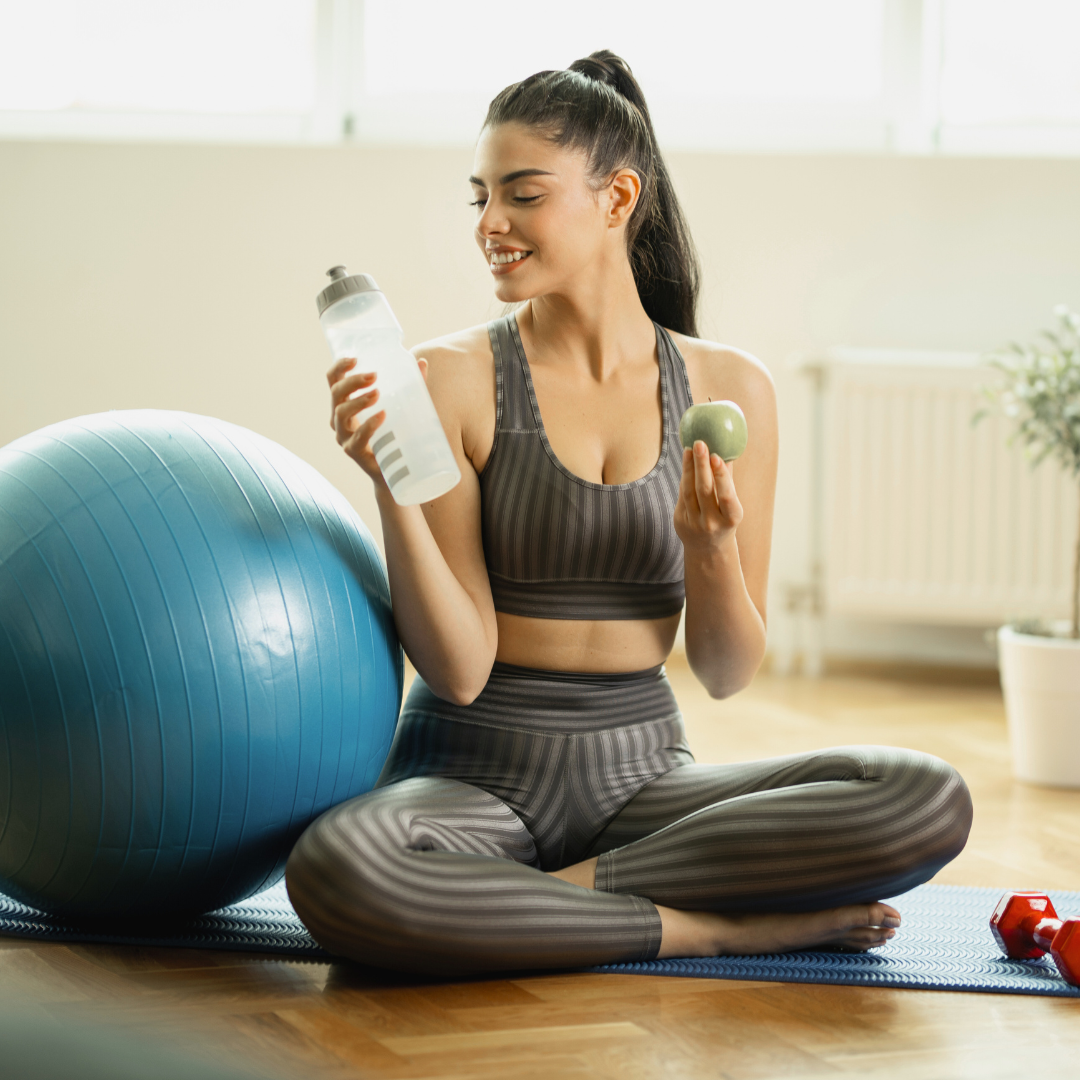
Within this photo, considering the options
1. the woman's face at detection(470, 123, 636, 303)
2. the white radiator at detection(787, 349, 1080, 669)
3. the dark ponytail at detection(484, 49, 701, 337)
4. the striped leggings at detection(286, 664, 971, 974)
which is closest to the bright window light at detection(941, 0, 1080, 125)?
the white radiator at detection(787, 349, 1080, 669)

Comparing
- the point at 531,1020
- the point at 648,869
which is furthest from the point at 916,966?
the point at 531,1020

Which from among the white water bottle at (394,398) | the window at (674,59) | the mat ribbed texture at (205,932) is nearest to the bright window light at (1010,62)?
the window at (674,59)

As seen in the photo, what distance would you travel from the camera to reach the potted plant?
2.23 m

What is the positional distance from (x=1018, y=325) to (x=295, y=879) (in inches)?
104

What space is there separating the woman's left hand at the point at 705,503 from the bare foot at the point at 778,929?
1.21 ft

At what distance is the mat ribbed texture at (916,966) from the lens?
4.15 feet

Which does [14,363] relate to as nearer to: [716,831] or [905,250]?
[905,250]

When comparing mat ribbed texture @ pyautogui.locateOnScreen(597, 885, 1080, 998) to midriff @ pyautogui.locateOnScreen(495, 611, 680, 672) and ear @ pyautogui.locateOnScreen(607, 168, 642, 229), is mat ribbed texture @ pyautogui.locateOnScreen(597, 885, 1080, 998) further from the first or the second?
ear @ pyautogui.locateOnScreen(607, 168, 642, 229)

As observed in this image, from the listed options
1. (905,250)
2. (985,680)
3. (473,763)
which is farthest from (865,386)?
(473,763)

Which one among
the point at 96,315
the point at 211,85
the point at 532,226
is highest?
the point at 211,85

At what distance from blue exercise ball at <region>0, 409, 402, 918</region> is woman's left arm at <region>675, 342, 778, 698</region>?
13.6 inches

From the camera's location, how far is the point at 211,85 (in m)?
3.41

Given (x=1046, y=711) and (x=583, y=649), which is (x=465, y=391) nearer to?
(x=583, y=649)

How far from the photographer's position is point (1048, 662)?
2264mm
